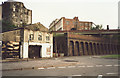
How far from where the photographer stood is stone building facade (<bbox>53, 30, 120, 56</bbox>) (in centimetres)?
3653

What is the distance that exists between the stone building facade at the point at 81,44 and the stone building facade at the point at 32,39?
6.95m

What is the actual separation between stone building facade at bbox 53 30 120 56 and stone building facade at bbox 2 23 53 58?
22.8 ft

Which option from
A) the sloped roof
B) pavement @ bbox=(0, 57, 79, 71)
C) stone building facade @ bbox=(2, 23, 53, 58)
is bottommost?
pavement @ bbox=(0, 57, 79, 71)

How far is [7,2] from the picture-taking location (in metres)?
55.4

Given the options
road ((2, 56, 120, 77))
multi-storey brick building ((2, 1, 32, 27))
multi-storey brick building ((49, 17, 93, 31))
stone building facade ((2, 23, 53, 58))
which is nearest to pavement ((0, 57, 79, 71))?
road ((2, 56, 120, 77))

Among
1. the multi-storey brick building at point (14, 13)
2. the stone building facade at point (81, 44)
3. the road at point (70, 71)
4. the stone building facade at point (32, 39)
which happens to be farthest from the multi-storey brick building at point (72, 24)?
the road at point (70, 71)

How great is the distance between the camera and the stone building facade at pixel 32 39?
23.4m

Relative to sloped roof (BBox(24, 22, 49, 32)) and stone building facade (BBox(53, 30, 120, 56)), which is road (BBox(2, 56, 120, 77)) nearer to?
sloped roof (BBox(24, 22, 49, 32))

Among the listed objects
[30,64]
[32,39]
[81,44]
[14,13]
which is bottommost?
[30,64]

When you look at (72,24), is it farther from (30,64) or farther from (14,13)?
(30,64)

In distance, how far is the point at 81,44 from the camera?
42188 millimetres

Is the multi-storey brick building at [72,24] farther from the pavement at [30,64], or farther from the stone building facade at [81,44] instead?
the pavement at [30,64]

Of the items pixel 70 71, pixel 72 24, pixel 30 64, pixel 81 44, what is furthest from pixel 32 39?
pixel 72 24

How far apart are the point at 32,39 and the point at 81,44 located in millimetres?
22068
